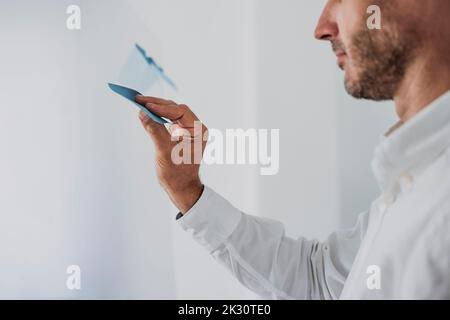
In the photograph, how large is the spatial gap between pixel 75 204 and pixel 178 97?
0.30 meters

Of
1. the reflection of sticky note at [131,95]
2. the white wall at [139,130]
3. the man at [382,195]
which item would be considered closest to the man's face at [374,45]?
the man at [382,195]

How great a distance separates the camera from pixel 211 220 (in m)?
0.70

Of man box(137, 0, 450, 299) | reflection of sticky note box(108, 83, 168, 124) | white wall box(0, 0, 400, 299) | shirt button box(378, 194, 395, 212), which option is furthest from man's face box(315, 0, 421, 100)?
white wall box(0, 0, 400, 299)

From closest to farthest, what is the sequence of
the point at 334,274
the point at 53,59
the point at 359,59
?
the point at 359,59 → the point at 334,274 → the point at 53,59

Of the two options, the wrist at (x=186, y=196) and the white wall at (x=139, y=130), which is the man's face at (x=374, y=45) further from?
the white wall at (x=139, y=130)

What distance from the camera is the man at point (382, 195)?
472 millimetres

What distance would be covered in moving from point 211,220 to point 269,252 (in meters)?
0.10

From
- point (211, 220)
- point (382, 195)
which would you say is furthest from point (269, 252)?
point (382, 195)

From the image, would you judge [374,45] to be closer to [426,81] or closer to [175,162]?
[426,81]

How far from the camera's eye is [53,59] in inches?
41.8

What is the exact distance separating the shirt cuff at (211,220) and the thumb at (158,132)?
0.08 m

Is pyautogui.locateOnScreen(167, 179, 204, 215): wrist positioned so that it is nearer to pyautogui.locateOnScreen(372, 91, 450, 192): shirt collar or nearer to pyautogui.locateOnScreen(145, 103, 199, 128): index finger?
pyautogui.locateOnScreen(145, 103, 199, 128): index finger
